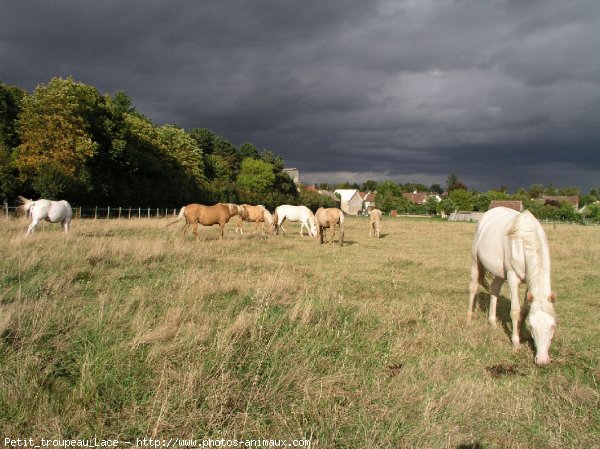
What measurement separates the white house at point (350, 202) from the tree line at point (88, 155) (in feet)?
213

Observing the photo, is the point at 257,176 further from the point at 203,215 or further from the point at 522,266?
the point at 522,266

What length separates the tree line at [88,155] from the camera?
29.8 m

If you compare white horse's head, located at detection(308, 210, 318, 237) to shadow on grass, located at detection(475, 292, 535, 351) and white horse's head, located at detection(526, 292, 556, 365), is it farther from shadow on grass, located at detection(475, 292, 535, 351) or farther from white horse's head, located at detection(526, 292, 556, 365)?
white horse's head, located at detection(526, 292, 556, 365)

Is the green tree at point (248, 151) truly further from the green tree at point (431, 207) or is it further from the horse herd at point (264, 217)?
the horse herd at point (264, 217)

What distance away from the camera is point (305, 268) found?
37.0ft

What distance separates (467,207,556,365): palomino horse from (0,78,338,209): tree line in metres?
30.5

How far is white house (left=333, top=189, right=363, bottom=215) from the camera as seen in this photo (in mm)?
118625

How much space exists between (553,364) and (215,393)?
13.9 feet

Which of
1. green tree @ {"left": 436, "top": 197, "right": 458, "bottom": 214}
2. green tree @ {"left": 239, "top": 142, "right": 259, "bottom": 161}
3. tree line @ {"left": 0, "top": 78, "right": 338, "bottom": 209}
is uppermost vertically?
green tree @ {"left": 239, "top": 142, "right": 259, "bottom": 161}

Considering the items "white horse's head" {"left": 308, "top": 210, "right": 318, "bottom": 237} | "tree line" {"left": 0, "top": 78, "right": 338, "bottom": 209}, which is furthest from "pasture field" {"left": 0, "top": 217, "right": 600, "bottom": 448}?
"tree line" {"left": 0, "top": 78, "right": 338, "bottom": 209}

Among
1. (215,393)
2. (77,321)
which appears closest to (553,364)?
(215,393)

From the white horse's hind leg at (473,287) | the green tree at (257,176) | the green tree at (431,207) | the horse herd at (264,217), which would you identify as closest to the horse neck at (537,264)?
the white horse's hind leg at (473,287)

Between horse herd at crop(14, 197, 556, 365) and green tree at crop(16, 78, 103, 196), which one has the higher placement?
green tree at crop(16, 78, 103, 196)

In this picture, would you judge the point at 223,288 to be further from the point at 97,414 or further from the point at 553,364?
the point at 553,364
